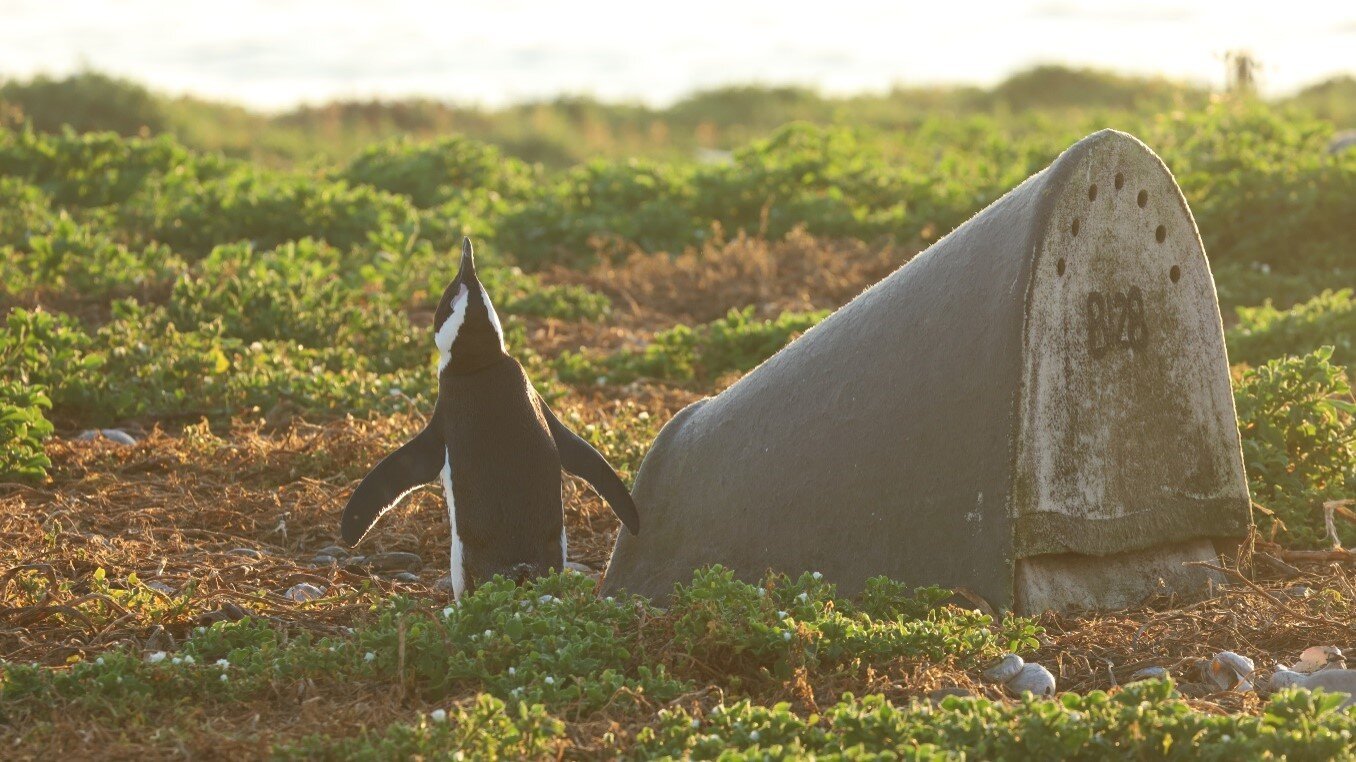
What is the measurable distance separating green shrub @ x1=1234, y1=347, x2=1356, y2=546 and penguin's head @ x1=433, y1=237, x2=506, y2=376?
2.74 metres

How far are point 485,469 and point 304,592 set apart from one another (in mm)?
746

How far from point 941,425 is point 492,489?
1.43m

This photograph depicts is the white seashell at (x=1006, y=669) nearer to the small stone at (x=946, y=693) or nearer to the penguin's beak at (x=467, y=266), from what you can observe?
the small stone at (x=946, y=693)

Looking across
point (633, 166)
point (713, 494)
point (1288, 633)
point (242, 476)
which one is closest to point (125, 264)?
point (242, 476)

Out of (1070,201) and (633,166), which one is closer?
(1070,201)

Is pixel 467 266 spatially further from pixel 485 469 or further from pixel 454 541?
pixel 454 541

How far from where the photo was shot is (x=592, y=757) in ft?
11.8

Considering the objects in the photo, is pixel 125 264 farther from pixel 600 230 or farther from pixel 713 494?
pixel 713 494

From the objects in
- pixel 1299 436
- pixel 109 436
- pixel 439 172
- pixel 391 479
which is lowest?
pixel 109 436

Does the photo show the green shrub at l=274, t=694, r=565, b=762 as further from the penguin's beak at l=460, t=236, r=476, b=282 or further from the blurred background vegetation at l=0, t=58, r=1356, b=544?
the blurred background vegetation at l=0, t=58, r=1356, b=544

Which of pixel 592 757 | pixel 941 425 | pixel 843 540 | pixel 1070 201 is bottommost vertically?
pixel 592 757

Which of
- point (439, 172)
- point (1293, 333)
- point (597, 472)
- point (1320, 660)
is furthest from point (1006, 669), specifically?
point (439, 172)

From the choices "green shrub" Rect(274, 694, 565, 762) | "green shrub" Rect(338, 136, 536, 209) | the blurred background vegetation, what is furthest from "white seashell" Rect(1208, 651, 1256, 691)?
"green shrub" Rect(338, 136, 536, 209)

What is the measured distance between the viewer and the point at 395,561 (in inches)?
233
